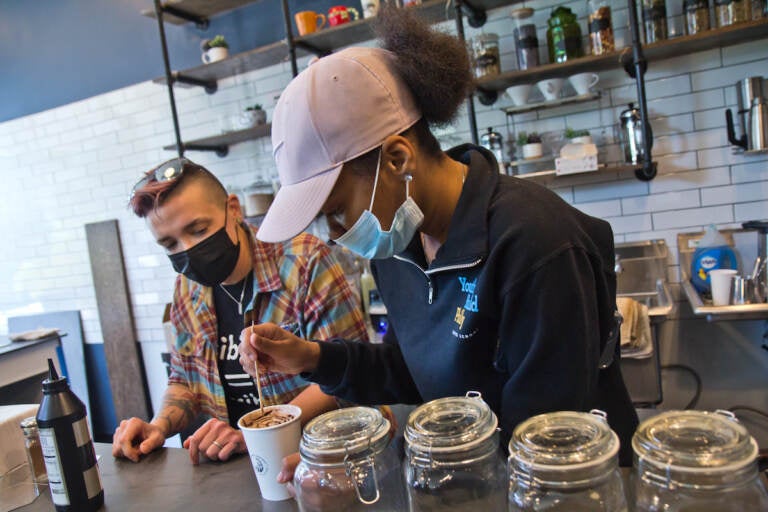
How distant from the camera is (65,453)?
118 centimetres

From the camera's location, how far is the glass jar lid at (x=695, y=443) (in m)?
0.59

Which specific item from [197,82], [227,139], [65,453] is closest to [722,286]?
[65,453]

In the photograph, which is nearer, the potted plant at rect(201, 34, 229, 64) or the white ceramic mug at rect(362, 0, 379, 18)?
the white ceramic mug at rect(362, 0, 379, 18)

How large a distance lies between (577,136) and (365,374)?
99.6 inches

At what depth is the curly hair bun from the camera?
1192 millimetres

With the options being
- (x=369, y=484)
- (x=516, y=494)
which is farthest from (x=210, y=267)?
(x=516, y=494)

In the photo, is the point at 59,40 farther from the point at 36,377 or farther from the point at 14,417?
the point at 14,417

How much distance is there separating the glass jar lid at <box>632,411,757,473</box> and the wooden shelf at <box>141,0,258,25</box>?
4.32 meters

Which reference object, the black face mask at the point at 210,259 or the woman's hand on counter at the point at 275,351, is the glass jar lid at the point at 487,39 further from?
the woman's hand on counter at the point at 275,351

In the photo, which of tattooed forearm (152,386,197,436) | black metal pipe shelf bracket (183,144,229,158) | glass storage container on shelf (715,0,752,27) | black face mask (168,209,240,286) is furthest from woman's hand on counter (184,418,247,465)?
black metal pipe shelf bracket (183,144,229,158)

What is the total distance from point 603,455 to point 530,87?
9.94ft

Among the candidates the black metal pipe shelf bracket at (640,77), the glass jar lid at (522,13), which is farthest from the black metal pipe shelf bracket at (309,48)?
the black metal pipe shelf bracket at (640,77)

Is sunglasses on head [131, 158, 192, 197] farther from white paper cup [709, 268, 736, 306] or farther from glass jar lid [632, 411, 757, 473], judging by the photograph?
white paper cup [709, 268, 736, 306]

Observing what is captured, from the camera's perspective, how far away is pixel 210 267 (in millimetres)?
1856
